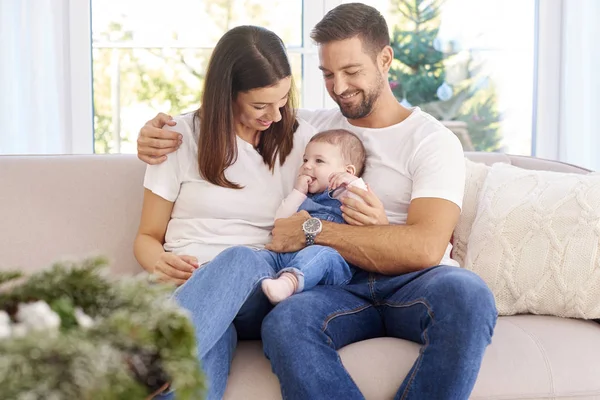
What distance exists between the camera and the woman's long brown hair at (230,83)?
2025 millimetres

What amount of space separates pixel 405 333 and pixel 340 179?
470 millimetres

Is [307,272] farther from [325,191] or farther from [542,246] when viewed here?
[542,246]

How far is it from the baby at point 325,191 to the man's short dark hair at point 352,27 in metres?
0.26

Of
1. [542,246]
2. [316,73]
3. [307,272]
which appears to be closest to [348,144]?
[307,272]

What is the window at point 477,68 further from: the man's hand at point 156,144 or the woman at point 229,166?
the man's hand at point 156,144

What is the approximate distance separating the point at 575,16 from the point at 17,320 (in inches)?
134

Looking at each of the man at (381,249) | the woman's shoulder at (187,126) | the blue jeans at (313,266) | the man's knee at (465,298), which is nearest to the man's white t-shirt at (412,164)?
the man at (381,249)

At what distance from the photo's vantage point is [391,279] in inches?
74.3

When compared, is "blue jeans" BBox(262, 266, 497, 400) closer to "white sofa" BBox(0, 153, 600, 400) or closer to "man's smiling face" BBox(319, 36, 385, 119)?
"white sofa" BBox(0, 153, 600, 400)

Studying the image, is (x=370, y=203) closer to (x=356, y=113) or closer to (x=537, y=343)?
(x=356, y=113)

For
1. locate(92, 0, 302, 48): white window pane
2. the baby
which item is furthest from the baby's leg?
locate(92, 0, 302, 48): white window pane

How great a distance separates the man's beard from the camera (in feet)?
7.02

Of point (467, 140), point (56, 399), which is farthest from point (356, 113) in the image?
point (467, 140)

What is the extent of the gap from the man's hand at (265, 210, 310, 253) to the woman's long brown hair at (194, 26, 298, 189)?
174mm
